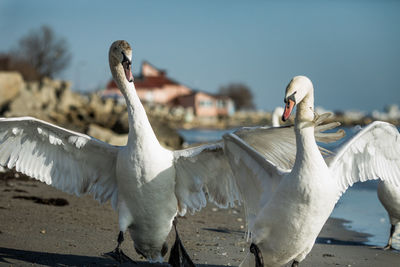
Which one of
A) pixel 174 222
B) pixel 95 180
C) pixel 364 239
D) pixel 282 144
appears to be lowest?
pixel 364 239

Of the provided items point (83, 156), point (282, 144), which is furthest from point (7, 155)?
point (282, 144)

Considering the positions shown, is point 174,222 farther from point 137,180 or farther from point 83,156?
point 83,156

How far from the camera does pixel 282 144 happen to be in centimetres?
609

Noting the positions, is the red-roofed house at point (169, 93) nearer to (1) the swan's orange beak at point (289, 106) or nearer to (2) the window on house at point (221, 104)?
(2) the window on house at point (221, 104)

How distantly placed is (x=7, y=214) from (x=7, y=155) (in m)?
1.71

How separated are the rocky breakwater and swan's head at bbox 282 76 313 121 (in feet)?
43.2

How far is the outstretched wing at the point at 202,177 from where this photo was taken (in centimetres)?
593

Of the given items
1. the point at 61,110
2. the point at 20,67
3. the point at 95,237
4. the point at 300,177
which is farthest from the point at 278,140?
the point at 20,67

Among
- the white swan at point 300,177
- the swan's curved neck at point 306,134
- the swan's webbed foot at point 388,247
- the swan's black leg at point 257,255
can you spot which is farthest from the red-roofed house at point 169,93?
the swan's curved neck at point 306,134

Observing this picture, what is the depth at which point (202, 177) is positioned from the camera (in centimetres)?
623

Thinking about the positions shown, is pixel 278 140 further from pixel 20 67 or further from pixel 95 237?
pixel 20 67

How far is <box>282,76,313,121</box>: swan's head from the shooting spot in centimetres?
479

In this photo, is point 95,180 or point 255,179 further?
point 95,180

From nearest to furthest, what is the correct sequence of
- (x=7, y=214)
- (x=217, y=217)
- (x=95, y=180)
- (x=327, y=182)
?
1. (x=327, y=182)
2. (x=95, y=180)
3. (x=7, y=214)
4. (x=217, y=217)
